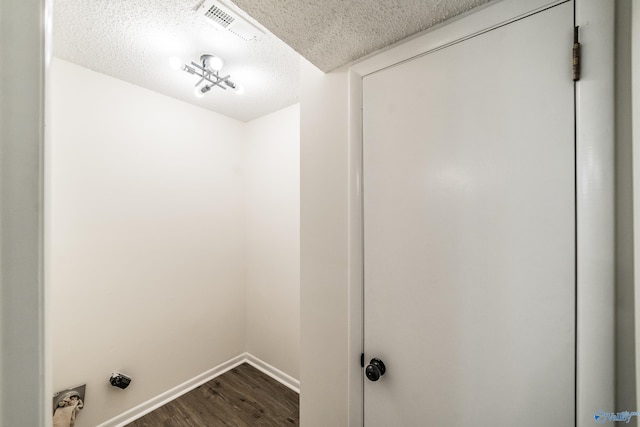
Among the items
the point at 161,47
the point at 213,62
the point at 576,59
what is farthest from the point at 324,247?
the point at 161,47

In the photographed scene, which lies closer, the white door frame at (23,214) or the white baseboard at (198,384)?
the white door frame at (23,214)

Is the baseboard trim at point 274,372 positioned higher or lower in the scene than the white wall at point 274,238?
lower

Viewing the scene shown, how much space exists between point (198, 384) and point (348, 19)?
294cm

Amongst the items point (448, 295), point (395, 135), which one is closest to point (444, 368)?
point (448, 295)

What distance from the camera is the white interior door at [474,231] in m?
0.69

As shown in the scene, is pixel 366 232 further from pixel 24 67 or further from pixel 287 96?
pixel 287 96

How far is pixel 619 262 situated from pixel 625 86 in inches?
17.6

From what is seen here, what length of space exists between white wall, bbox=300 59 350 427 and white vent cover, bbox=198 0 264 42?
408mm

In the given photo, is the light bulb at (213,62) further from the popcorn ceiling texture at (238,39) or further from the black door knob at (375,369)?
the black door knob at (375,369)

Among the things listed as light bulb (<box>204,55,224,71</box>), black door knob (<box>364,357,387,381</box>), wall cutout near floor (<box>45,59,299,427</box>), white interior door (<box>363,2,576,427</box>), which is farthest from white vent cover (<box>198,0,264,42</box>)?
black door knob (<box>364,357,387,381</box>)

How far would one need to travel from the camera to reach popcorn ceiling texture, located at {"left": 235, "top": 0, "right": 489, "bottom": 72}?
0.79m

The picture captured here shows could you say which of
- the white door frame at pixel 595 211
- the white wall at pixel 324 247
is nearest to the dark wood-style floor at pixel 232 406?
the white wall at pixel 324 247

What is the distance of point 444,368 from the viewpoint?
0.85 meters

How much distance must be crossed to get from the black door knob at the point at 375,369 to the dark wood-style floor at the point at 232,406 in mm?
1384
